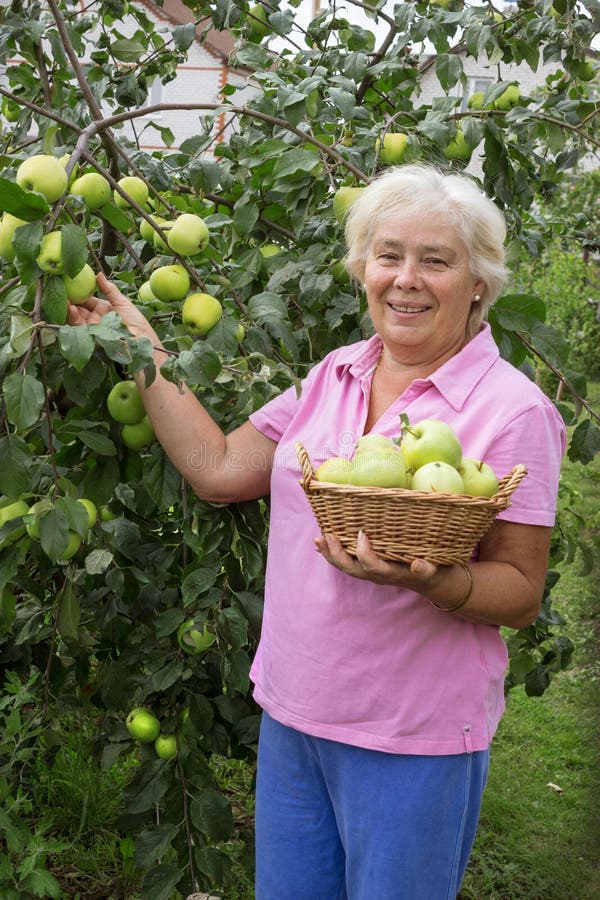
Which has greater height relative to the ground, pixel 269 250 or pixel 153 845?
pixel 269 250

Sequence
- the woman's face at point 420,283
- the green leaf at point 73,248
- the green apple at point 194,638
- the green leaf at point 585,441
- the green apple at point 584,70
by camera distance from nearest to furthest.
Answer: the green leaf at point 73,248, the woman's face at point 420,283, the green apple at point 194,638, the green leaf at point 585,441, the green apple at point 584,70

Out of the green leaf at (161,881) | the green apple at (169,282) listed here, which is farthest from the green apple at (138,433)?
the green leaf at (161,881)

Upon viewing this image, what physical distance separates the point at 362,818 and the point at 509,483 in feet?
1.87

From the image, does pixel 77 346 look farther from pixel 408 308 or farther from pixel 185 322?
pixel 408 308

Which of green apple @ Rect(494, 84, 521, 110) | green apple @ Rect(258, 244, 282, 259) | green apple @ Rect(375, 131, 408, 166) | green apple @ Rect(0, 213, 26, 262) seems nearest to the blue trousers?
green apple @ Rect(0, 213, 26, 262)

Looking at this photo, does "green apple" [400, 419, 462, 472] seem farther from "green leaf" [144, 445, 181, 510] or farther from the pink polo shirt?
"green leaf" [144, 445, 181, 510]

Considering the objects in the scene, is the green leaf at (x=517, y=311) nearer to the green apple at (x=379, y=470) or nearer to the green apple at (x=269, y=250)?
the green apple at (x=269, y=250)

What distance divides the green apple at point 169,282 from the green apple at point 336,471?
431 millimetres

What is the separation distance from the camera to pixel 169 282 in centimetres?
164

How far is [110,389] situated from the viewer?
5.77 ft

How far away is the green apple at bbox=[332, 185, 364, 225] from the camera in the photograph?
1.85 metres

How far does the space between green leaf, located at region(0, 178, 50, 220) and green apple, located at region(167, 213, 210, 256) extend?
28 centimetres

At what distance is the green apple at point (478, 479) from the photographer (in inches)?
53.7

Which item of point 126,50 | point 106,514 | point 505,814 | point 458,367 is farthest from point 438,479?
point 505,814
